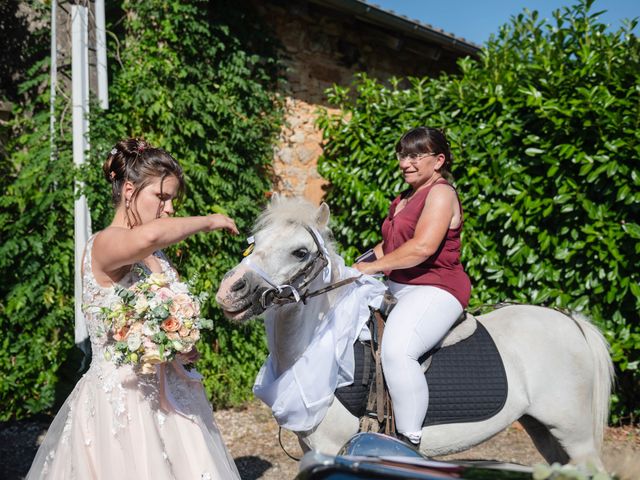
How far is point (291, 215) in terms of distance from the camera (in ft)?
9.05

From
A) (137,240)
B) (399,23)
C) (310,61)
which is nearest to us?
(137,240)

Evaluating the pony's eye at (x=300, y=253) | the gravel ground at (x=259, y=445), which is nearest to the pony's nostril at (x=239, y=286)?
the pony's eye at (x=300, y=253)

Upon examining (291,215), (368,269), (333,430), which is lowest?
(333,430)

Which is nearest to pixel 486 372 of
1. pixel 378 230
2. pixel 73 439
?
pixel 73 439

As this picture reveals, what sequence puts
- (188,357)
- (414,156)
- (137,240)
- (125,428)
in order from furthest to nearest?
1. (414,156)
2. (188,357)
3. (125,428)
4. (137,240)

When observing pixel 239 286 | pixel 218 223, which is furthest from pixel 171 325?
pixel 218 223

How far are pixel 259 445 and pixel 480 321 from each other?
268cm

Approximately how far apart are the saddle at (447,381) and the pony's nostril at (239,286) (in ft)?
2.59

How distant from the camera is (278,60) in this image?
6.55 meters

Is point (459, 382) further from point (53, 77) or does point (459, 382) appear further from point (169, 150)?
point (53, 77)

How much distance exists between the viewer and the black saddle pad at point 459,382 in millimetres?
2859

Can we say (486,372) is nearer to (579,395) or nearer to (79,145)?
(579,395)

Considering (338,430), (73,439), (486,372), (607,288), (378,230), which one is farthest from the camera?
(378,230)

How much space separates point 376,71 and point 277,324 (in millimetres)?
5800
